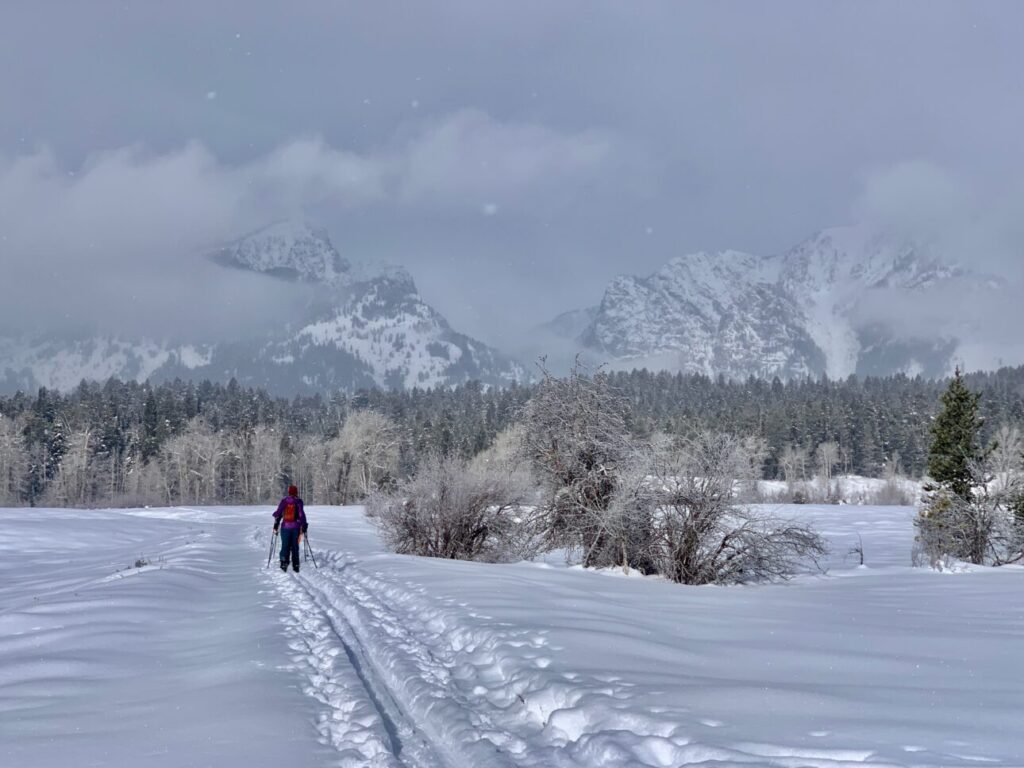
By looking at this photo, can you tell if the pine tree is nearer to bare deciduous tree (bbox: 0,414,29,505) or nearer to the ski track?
the ski track

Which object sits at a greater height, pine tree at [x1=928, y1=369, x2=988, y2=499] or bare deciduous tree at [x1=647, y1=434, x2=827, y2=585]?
pine tree at [x1=928, y1=369, x2=988, y2=499]

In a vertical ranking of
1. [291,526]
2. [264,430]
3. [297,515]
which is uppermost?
[264,430]

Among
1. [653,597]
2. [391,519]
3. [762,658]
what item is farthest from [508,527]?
[762,658]

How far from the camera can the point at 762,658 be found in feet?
27.2

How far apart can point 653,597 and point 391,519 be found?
11.9 m

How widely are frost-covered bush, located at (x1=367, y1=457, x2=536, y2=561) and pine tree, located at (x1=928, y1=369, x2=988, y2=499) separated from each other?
21201mm

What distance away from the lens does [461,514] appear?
23.2 meters

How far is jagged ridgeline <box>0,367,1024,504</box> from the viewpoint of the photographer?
9956cm

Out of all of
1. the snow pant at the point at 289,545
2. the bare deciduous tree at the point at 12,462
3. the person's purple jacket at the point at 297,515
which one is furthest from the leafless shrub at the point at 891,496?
the bare deciduous tree at the point at 12,462

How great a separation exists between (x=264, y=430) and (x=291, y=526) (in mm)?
98557

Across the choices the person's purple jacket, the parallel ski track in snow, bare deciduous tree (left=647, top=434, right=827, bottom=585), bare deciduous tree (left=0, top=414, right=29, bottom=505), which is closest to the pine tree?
bare deciduous tree (left=647, top=434, right=827, bottom=585)

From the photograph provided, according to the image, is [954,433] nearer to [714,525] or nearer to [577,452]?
[714,525]

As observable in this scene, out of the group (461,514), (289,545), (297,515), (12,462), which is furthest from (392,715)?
(12,462)

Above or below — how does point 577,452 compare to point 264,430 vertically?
below
